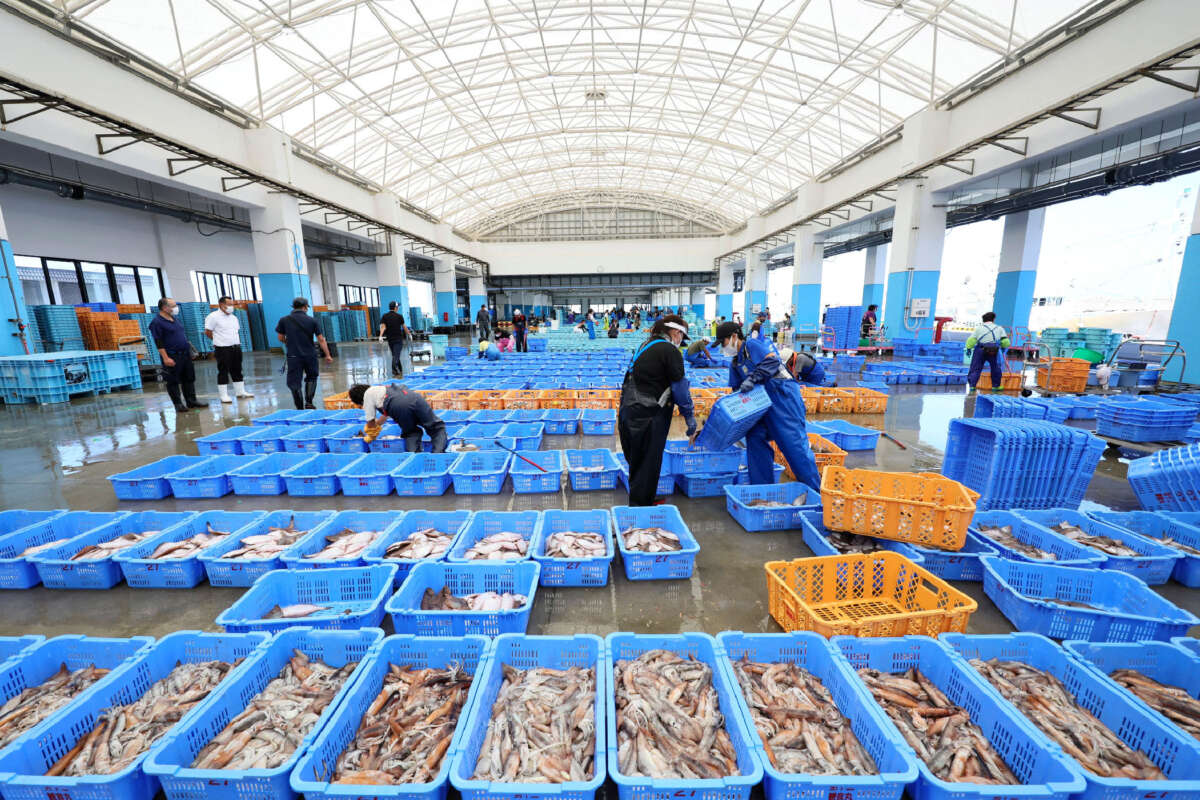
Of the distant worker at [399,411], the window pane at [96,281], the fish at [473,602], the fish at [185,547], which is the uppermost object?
the window pane at [96,281]

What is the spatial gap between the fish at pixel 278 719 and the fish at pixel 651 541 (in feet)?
6.19

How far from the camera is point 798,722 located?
1.97 metres

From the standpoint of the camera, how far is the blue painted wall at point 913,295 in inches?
608

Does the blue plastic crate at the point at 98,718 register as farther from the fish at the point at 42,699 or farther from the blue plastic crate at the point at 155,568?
the blue plastic crate at the point at 155,568

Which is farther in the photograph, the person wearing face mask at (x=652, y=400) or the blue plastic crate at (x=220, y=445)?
the blue plastic crate at (x=220, y=445)

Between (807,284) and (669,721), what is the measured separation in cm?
2464

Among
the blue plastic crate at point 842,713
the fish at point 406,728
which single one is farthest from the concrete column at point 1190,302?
the fish at point 406,728

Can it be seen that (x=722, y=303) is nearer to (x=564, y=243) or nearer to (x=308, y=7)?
(x=564, y=243)

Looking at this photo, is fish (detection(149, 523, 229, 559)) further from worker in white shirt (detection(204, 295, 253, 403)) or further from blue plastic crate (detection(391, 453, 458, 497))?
worker in white shirt (detection(204, 295, 253, 403))

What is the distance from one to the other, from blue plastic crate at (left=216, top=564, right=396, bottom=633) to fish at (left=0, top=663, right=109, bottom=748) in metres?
0.53

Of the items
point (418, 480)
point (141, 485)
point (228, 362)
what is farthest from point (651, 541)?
point (228, 362)

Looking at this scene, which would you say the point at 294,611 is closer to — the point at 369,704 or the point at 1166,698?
the point at 369,704

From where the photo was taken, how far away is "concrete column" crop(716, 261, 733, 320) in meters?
34.9

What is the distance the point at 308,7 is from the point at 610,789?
1787 cm
